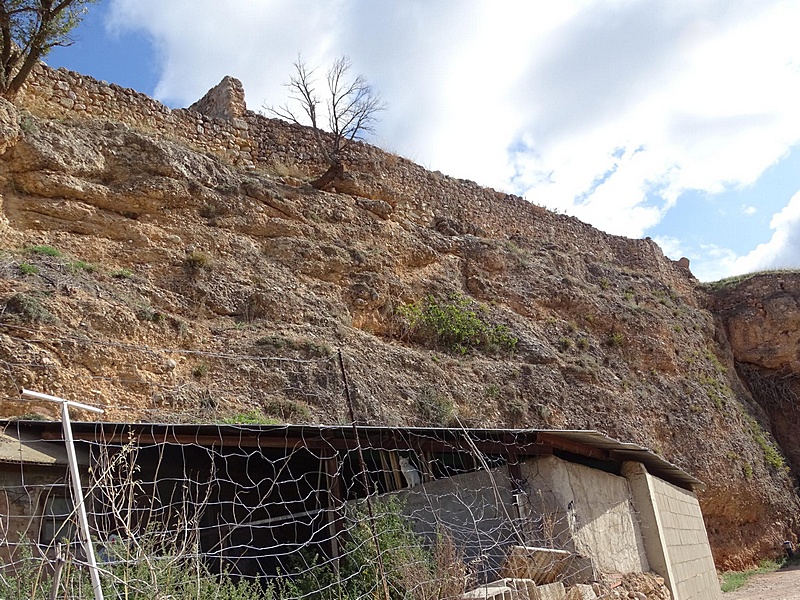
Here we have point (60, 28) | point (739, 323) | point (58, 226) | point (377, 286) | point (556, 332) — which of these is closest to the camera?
point (58, 226)

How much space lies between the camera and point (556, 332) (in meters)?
16.2

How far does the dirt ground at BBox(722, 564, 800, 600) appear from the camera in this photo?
1253 centimetres

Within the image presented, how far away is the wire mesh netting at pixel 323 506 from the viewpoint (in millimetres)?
6047

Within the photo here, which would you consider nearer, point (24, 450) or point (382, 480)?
point (24, 450)

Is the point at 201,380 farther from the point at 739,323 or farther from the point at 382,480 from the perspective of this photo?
the point at 739,323

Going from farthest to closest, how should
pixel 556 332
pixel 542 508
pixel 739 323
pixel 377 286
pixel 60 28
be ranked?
1. pixel 739 323
2. pixel 556 332
3. pixel 377 286
4. pixel 60 28
5. pixel 542 508

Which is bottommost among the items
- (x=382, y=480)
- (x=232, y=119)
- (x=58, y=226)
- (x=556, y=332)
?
A: (x=382, y=480)

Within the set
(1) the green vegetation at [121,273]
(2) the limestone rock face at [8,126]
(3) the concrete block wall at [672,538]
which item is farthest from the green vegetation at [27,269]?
(3) the concrete block wall at [672,538]

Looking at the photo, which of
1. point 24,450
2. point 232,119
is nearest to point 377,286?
point 232,119

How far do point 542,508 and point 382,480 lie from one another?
1955 mm

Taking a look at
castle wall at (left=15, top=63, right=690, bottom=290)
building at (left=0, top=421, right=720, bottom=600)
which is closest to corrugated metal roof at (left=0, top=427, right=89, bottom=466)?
building at (left=0, top=421, right=720, bottom=600)

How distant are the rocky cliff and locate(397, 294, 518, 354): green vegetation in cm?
5

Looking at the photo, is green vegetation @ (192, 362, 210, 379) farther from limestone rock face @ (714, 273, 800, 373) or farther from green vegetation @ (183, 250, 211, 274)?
limestone rock face @ (714, 273, 800, 373)

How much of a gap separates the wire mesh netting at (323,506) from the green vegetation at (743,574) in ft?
27.4
